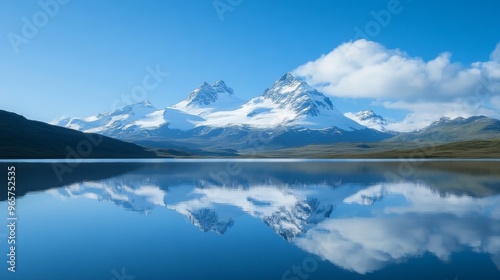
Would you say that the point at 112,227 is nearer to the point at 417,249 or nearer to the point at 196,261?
the point at 196,261

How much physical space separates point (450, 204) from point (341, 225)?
49.2 feet

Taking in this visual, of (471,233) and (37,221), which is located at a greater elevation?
(37,221)

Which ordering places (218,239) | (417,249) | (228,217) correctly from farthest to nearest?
(228,217) < (218,239) < (417,249)

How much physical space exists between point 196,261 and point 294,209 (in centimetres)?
1750

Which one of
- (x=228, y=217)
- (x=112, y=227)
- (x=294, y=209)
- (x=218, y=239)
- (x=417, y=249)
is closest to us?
(x=417, y=249)

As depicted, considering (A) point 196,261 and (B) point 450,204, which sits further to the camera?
(B) point 450,204

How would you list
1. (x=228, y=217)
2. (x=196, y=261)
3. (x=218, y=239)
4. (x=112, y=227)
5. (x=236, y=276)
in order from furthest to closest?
(x=228, y=217)
(x=112, y=227)
(x=218, y=239)
(x=196, y=261)
(x=236, y=276)

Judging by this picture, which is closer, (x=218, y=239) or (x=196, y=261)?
(x=196, y=261)

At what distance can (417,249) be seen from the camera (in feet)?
68.9

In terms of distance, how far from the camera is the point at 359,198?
42.5m

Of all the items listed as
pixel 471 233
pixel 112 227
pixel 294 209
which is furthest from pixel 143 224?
pixel 471 233

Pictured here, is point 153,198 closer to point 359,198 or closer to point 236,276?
point 359,198

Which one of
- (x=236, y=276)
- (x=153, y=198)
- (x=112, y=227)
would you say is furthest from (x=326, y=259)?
(x=153, y=198)

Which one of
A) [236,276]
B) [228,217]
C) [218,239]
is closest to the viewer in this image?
[236,276]
